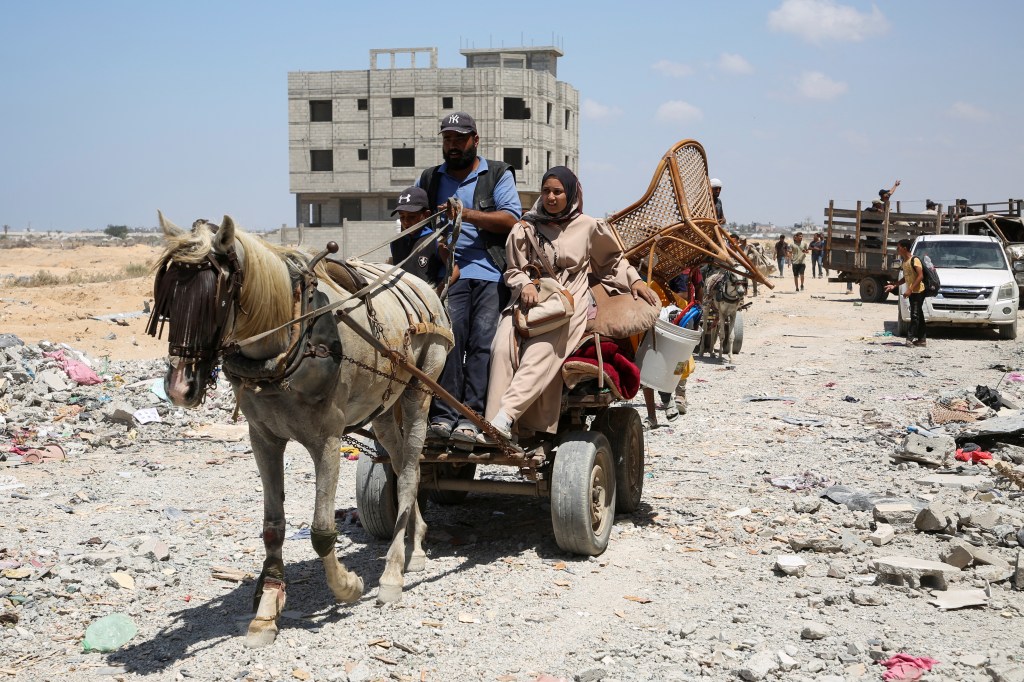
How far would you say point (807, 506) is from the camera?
24.7 ft

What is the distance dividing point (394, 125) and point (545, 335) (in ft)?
166

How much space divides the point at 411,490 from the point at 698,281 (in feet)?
25.1

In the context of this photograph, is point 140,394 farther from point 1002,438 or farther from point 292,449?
point 1002,438

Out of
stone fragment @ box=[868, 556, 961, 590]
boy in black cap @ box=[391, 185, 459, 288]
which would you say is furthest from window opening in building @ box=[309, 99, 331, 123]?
stone fragment @ box=[868, 556, 961, 590]

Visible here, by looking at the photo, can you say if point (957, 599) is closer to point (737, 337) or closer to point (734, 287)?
point (734, 287)

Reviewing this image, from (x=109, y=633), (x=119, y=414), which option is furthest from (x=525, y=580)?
(x=119, y=414)

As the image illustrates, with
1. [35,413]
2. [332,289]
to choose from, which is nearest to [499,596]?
[332,289]

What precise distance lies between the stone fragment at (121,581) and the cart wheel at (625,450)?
308cm

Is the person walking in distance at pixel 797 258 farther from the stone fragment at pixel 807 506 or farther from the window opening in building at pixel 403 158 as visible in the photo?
the stone fragment at pixel 807 506

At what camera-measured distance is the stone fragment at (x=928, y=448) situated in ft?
30.1

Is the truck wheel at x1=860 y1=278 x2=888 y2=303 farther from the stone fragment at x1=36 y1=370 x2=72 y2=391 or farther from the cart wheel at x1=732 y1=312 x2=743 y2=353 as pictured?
the stone fragment at x1=36 y1=370 x2=72 y2=391

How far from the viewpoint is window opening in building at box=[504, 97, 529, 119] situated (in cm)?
5481

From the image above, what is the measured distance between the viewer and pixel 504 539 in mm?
7027

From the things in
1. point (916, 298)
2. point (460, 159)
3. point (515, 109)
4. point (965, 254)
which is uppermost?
point (515, 109)
